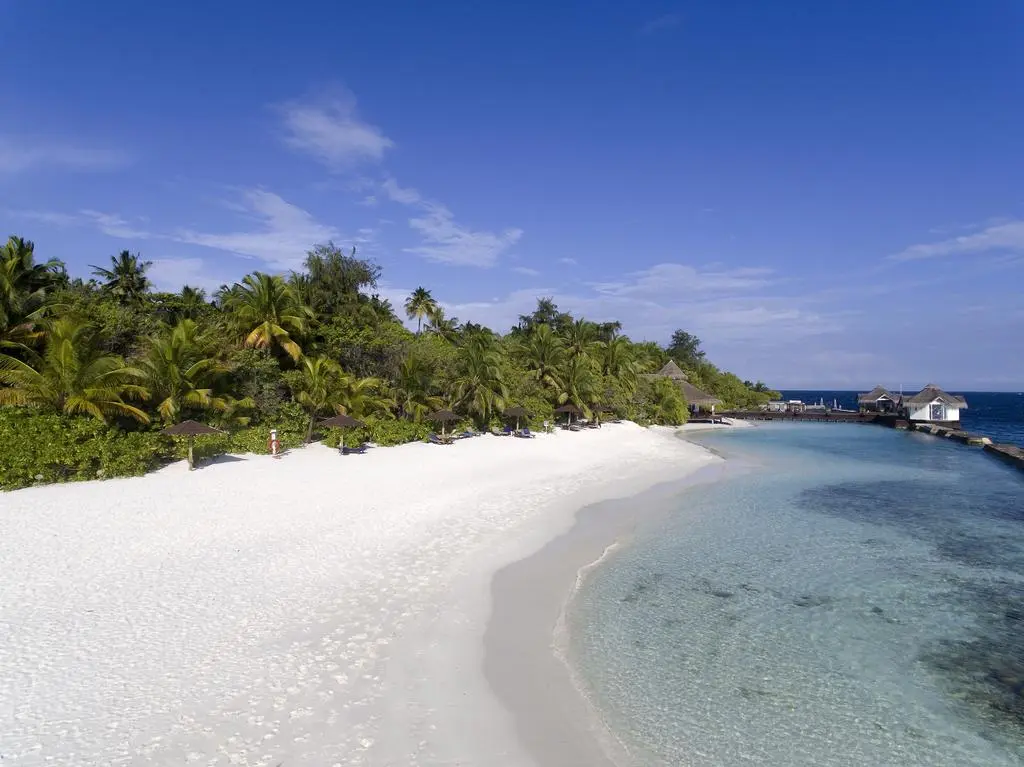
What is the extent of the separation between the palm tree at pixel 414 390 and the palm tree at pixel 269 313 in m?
4.73

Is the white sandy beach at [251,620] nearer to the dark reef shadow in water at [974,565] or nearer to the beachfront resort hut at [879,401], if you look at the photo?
the dark reef shadow in water at [974,565]

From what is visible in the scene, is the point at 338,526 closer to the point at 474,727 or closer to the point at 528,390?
the point at 474,727

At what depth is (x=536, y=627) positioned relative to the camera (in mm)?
8156

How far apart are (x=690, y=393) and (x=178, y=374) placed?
46.1 meters

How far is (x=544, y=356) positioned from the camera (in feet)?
121

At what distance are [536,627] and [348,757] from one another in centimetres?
365

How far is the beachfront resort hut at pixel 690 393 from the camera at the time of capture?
5272 centimetres

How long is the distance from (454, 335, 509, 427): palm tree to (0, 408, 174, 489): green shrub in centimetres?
1482

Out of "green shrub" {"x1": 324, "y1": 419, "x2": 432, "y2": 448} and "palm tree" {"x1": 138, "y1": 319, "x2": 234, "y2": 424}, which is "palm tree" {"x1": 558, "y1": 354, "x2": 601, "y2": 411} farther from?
"palm tree" {"x1": 138, "y1": 319, "x2": 234, "y2": 424}

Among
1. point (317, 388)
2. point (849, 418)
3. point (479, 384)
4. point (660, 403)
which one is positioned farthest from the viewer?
point (849, 418)

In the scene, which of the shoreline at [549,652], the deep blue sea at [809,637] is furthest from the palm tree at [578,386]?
the shoreline at [549,652]

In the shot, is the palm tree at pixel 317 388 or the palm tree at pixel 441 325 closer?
the palm tree at pixel 317 388

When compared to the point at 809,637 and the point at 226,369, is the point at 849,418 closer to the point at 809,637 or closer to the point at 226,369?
the point at 809,637

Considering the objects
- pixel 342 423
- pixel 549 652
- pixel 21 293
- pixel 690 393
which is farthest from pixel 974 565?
pixel 690 393
